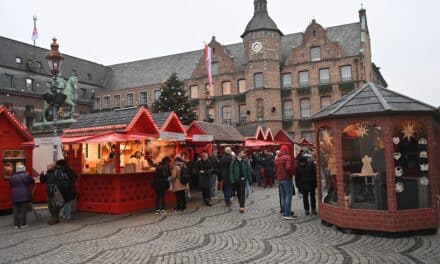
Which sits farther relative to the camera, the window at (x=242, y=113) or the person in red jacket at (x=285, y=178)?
the window at (x=242, y=113)

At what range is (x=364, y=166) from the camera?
9.00m

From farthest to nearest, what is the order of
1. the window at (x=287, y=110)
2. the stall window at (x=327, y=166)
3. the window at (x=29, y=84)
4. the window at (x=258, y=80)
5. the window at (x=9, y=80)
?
the window at (x=29, y=84) < the window at (x=9, y=80) < the window at (x=287, y=110) < the window at (x=258, y=80) < the stall window at (x=327, y=166)

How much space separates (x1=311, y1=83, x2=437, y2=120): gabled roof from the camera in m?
8.67

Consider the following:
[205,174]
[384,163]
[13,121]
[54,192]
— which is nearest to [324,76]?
[205,174]

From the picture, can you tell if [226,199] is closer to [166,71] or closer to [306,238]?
[306,238]

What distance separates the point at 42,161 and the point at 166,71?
38.9m

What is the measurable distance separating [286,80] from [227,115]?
812 cm

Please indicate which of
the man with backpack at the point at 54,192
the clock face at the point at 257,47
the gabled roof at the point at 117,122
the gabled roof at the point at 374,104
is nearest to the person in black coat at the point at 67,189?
the man with backpack at the point at 54,192

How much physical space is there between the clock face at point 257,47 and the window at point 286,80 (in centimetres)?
410

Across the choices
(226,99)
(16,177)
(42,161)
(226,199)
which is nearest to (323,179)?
(226,199)

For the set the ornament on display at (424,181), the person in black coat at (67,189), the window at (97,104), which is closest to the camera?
the ornament on display at (424,181)

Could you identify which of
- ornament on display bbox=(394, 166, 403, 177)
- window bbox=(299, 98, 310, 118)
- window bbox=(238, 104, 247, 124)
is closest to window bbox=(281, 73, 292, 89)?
window bbox=(299, 98, 310, 118)

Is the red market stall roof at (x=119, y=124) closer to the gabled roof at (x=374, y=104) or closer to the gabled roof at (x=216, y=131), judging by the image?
the gabled roof at (x=216, y=131)

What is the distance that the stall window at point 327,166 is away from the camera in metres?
9.45
